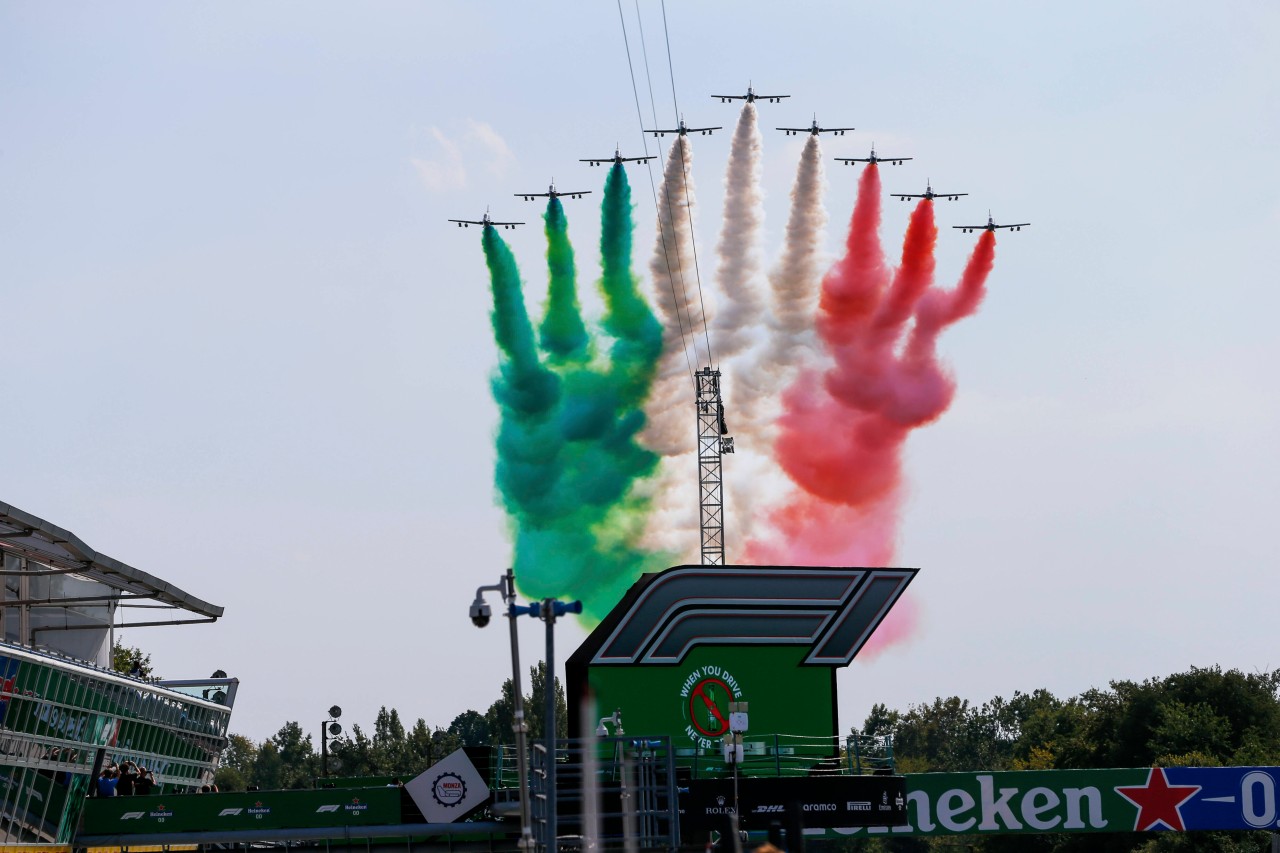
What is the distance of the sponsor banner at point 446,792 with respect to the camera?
40906 mm

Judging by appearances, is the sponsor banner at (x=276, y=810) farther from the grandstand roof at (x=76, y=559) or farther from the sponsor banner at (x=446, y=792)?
the grandstand roof at (x=76, y=559)

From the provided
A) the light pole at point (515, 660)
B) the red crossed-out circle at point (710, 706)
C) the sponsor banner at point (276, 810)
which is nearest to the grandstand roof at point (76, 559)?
the sponsor banner at point (276, 810)

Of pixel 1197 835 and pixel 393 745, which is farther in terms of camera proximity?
pixel 393 745

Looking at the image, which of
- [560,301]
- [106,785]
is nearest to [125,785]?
[106,785]

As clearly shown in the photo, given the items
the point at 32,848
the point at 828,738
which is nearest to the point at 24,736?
the point at 32,848

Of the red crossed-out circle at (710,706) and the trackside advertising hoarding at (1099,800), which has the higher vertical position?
the red crossed-out circle at (710,706)

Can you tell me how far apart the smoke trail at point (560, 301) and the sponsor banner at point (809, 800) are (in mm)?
46455

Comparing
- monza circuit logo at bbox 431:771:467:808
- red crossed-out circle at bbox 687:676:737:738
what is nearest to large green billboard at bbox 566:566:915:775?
red crossed-out circle at bbox 687:676:737:738

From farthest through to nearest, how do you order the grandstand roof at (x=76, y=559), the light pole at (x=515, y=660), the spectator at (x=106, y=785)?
the grandstand roof at (x=76, y=559), the spectator at (x=106, y=785), the light pole at (x=515, y=660)

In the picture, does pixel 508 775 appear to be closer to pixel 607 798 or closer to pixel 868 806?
pixel 607 798

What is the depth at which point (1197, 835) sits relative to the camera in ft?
266

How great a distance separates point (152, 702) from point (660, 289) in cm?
3639

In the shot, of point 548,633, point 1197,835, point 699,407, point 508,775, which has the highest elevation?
point 699,407

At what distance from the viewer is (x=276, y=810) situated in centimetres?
4103
